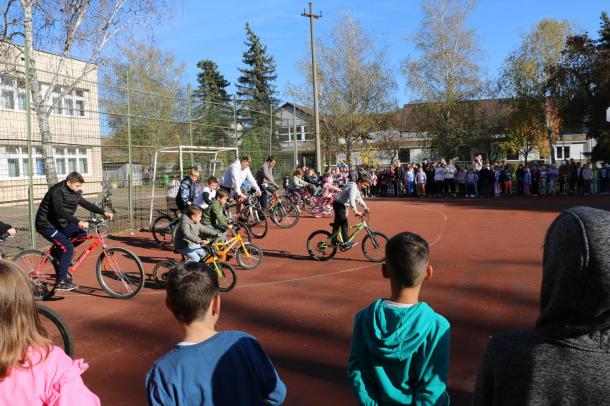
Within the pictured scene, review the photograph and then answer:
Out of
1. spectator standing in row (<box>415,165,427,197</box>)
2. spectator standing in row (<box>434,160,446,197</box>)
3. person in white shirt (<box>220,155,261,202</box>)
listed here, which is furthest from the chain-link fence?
spectator standing in row (<box>434,160,446,197</box>)

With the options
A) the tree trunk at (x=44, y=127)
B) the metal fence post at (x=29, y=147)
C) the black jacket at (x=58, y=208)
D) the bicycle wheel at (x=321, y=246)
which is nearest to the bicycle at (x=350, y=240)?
the bicycle wheel at (x=321, y=246)

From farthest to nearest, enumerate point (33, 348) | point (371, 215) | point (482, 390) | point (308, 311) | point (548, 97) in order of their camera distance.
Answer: point (548, 97)
point (371, 215)
point (308, 311)
point (33, 348)
point (482, 390)

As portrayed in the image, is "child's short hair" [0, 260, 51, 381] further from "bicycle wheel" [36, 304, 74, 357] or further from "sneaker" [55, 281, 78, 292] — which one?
"sneaker" [55, 281, 78, 292]

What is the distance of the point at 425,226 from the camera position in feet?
44.3

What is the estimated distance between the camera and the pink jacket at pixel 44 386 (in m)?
1.91

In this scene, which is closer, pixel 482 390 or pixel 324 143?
pixel 482 390

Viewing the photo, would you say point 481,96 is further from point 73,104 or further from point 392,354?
point 392,354

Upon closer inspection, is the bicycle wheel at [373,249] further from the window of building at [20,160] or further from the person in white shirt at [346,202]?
the window of building at [20,160]

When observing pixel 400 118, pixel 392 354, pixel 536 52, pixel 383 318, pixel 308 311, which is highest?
pixel 536 52

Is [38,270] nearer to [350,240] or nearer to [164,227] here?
[164,227]

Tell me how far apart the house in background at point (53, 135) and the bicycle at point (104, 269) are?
13.6 feet

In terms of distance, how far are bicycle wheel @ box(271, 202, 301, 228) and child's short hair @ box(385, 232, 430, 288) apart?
11.5m

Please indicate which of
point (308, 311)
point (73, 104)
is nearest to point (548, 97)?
point (73, 104)

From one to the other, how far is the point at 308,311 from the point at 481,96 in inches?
1368
